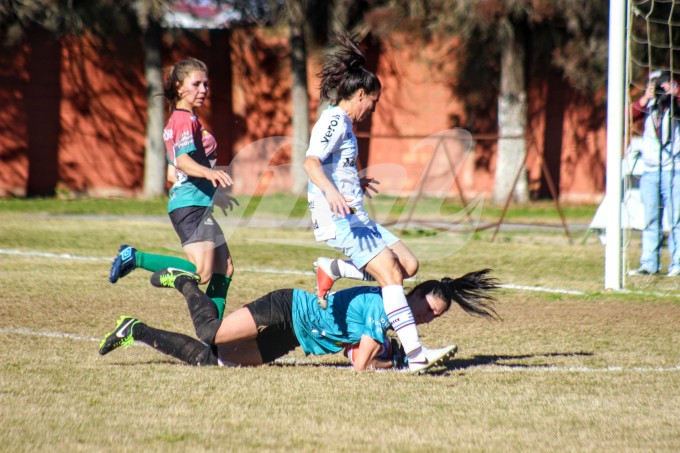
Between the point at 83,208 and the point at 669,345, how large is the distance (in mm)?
15816

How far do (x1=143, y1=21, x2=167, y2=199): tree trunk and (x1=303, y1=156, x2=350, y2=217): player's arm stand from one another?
58.8 ft

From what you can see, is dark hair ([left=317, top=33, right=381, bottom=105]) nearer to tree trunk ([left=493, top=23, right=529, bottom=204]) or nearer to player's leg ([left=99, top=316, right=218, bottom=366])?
player's leg ([left=99, top=316, right=218, bottom=366])

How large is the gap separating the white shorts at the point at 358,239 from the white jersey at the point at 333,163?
4 centimetres

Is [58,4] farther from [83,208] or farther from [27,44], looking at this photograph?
[83,208]

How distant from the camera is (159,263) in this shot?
22.4 feet

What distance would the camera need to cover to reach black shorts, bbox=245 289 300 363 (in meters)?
6.17

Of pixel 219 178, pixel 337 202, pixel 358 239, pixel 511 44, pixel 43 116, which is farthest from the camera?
pixel 43 116

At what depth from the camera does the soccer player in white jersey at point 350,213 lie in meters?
6.03

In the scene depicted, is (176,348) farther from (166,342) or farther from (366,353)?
(366,353)

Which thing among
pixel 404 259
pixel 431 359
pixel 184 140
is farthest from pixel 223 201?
pixel 431 359

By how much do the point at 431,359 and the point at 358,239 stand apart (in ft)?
2.73

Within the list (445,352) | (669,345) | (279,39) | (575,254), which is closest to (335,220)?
(445,352)

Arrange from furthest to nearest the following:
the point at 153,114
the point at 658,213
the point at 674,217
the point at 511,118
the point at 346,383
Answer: the point at 153,114, the point at 511,118, the point at 658,213, the point at 674,217, the point at 346,383

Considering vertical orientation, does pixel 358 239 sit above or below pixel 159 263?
above
